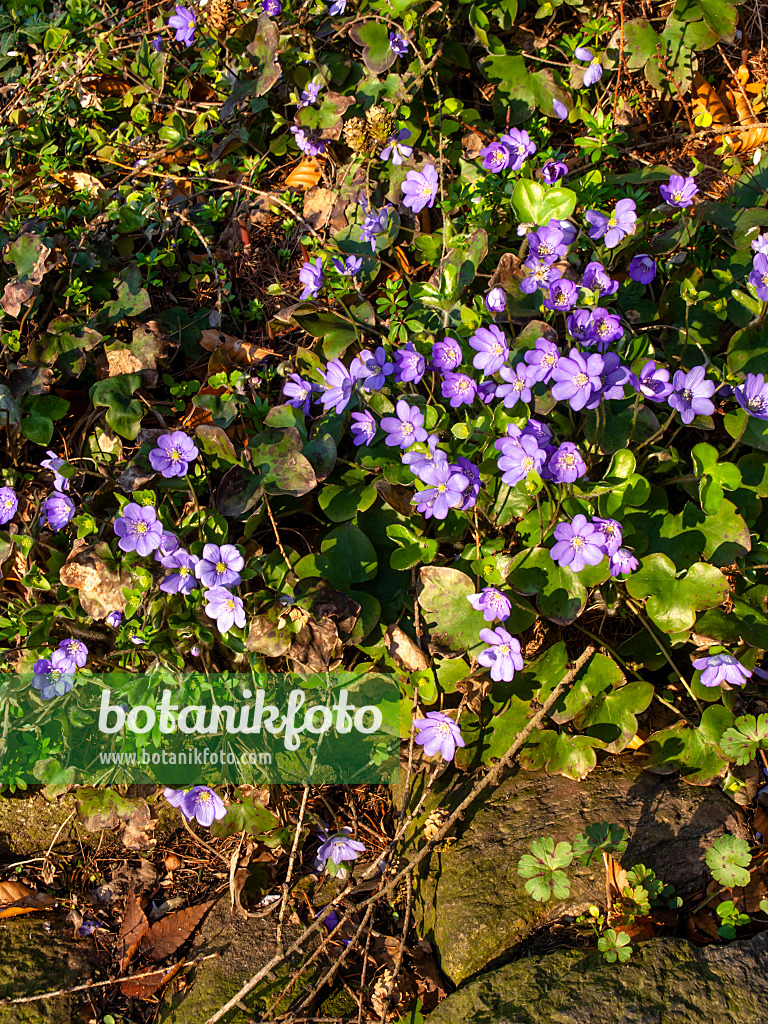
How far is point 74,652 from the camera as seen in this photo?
6.53 feet

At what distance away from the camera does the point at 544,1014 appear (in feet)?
4.96

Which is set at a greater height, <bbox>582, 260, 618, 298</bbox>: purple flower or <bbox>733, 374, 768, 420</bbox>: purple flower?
<bbox>582, 260, 618, 298</bbox>: purple flower

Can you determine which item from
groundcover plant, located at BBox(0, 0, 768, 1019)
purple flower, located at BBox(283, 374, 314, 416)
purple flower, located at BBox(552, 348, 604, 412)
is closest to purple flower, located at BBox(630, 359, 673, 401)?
groundcover plant, located at BBox(0, 0, 768, 1019)

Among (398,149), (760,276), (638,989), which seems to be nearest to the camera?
(638,989)

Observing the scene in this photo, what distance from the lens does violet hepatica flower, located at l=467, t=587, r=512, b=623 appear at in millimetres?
1790

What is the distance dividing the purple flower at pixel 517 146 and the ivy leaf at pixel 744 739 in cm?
182

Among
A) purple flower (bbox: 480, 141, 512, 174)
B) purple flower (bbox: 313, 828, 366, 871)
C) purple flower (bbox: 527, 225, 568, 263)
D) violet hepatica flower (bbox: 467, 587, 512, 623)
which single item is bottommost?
purple flower (bbox: 313, 828, 366, 871)

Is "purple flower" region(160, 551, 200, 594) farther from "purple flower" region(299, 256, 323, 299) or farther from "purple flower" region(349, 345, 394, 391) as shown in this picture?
"purple flower" region(299, 256, 323, 299)

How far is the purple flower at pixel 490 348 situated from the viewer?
72.5 inches

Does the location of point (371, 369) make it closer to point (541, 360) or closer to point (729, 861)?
point (541, 360)

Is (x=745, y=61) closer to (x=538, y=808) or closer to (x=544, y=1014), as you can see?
(x=538, y=808)

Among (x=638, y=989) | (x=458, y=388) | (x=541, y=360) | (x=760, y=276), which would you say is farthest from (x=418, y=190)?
(x=638, y=989)

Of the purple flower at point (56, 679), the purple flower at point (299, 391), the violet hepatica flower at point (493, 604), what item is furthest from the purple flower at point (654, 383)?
the purple flower at point (56, 679)

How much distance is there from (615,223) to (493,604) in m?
1.09
